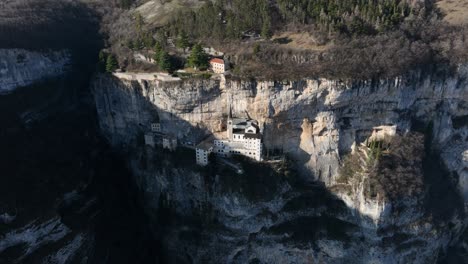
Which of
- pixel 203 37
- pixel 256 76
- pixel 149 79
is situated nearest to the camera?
pixel 256 76

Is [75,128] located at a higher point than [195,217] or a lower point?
higher

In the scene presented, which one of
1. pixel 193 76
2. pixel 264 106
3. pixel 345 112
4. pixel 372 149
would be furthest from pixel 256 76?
pixel 372 149

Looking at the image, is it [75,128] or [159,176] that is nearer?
[159,176]

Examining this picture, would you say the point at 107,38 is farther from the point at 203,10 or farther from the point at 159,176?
the point at 159,176

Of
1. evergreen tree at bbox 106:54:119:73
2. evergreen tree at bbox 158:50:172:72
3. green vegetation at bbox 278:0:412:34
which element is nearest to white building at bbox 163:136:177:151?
evergreen tree at bbox 158:50:172:72

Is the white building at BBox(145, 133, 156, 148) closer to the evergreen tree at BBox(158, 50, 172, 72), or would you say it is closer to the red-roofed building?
the evergreen tree at BBox(158, 50, 172, 72)

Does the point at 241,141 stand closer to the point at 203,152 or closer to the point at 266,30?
the point at 203,152

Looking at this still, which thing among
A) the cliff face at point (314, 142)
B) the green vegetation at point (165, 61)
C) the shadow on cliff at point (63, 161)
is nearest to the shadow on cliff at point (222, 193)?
the cliff face at point (314, 142)
